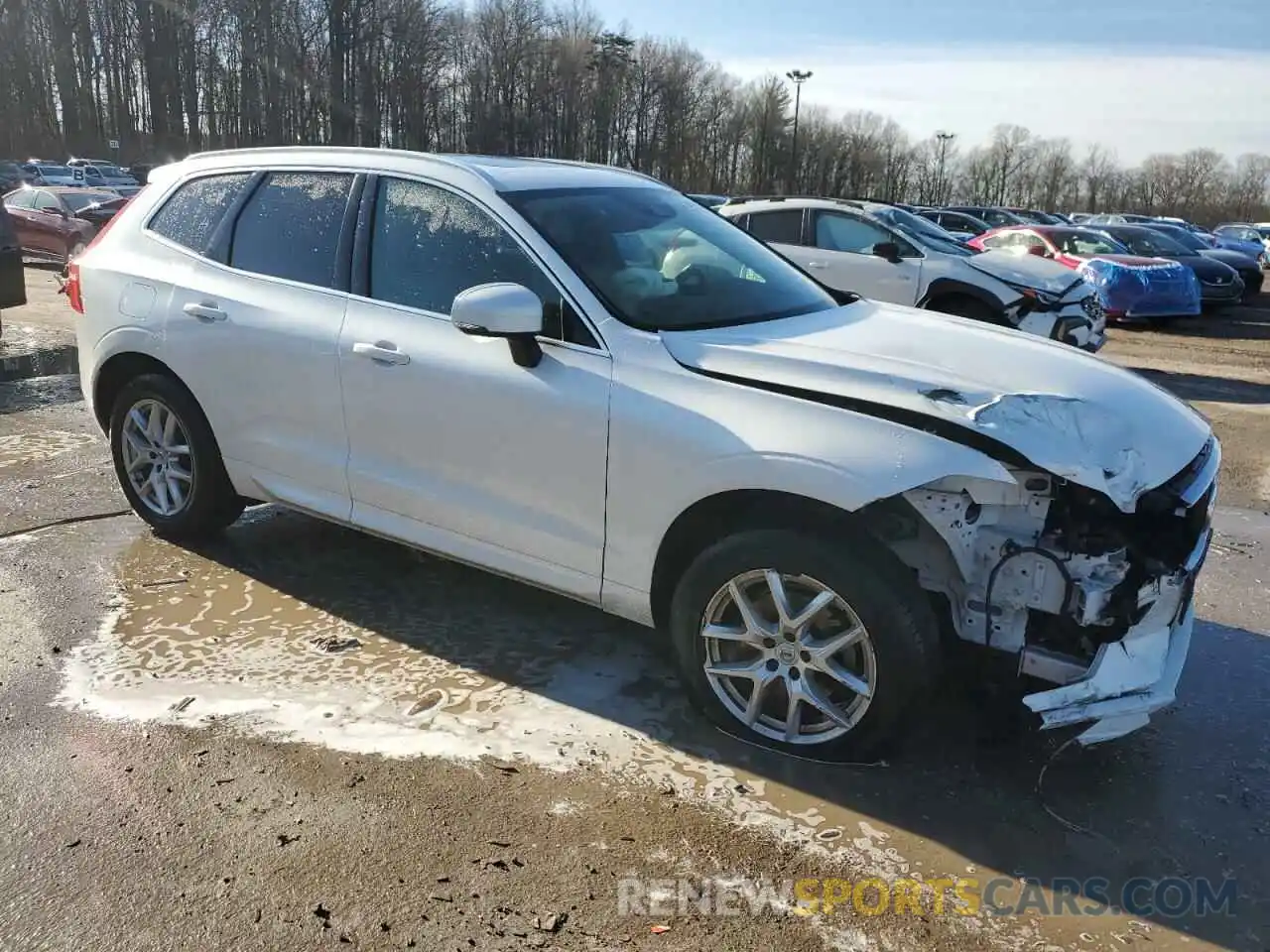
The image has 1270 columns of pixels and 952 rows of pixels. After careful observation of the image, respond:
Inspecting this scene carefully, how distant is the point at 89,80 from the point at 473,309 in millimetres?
83930

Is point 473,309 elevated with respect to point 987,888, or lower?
elevated

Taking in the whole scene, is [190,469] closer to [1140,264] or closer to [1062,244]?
[1140,264]

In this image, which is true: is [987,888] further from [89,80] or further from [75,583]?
[89,80]

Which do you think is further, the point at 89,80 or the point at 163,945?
the point at 89,80

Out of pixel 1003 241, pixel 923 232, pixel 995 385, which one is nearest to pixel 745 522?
pixel 995 385

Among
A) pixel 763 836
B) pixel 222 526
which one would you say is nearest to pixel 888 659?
pixel 763 836

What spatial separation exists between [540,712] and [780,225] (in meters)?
8.90

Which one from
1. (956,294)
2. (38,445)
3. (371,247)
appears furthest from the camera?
(956,294)

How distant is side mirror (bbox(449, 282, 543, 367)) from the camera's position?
3.33 meters

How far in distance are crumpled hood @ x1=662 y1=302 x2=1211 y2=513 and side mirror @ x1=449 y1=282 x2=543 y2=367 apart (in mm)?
450

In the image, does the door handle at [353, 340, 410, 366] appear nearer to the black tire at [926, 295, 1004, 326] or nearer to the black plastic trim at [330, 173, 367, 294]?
the black plastic trim at [330, 173, 367, 294]

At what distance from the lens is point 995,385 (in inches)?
122

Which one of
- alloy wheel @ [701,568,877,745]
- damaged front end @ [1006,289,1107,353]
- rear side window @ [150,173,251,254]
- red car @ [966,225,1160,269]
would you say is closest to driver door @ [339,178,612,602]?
alloy wheel @ [701,568,877,745]

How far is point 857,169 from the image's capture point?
92.8m
